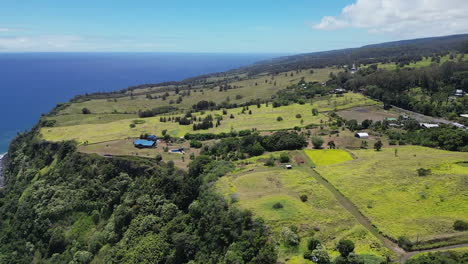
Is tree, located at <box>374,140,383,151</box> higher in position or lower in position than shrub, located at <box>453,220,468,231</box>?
higher

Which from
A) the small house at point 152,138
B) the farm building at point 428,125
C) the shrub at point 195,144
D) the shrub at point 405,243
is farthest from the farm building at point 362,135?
the small house at point 152,138

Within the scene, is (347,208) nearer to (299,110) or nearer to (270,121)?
(270,121)

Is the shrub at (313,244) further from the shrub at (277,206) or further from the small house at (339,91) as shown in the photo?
the small house at (339,91)

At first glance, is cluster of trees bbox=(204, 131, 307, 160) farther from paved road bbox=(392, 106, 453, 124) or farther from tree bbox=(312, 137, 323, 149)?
paved road bbox=(392, 106, 453, 124)

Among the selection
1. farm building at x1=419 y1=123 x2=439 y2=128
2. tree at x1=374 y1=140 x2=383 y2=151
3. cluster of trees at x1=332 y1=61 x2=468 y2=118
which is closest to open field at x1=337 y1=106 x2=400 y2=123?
cluster of trees at x1=332 y1=61 x2=468 y2=118

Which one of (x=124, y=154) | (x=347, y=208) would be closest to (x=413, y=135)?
(x=347, y=208)

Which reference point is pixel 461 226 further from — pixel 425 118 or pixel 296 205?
pixel 425 118
